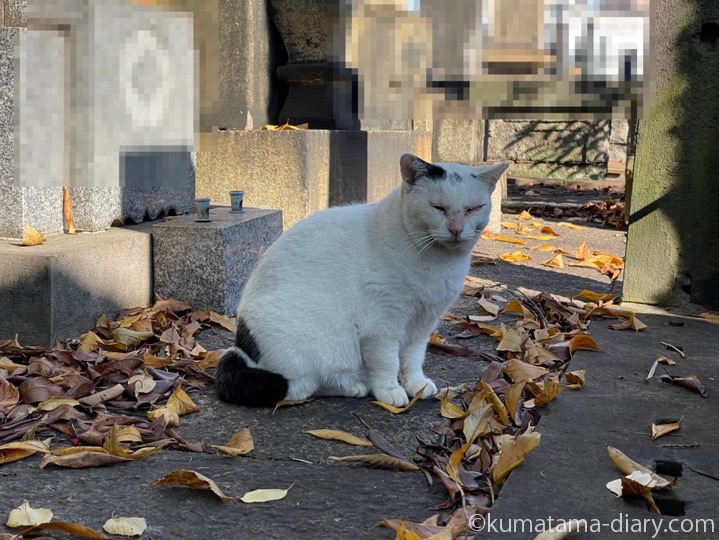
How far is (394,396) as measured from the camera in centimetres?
281

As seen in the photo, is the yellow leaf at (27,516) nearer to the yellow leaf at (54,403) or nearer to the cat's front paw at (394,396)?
the yellow leaf at (54,403)

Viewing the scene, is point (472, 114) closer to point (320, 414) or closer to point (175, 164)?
point (175, 164)

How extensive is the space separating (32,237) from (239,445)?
1.67 metres

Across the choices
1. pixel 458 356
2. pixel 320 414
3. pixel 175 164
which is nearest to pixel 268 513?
pixel 320 414

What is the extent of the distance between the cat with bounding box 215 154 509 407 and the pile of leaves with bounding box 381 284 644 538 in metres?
0.29

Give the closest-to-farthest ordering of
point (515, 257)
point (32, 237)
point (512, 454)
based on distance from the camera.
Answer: point (512, 454) < point (32, 237) < point (515, 257)

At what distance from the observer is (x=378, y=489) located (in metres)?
2.17

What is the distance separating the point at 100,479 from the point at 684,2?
12.0ft

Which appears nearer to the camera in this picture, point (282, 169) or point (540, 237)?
point (282, 169)

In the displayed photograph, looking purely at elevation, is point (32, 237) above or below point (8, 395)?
above

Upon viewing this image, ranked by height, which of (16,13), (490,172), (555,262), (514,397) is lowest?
(514,397)

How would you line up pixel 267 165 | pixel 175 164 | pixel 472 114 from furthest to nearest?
pixel 472 114 → pixel 267 165 → pixel 175 164

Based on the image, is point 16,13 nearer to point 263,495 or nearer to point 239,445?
point 239,445

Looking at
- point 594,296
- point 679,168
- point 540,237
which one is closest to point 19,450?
point 594,296
